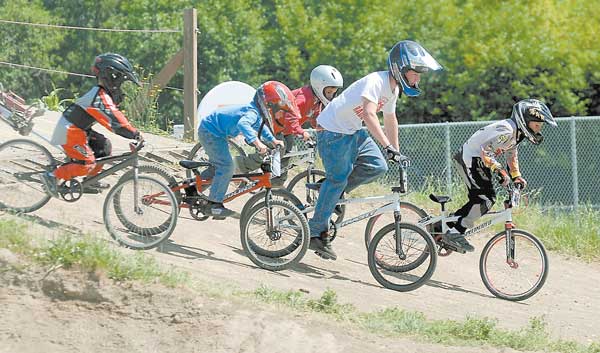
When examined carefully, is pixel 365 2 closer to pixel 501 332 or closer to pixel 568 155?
pixel 568 155

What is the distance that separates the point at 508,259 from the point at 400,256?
1181 millimetres

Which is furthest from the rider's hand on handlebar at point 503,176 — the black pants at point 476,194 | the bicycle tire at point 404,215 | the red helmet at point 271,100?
the red helmet at point 271,100

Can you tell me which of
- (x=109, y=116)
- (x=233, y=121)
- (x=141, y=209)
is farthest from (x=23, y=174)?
(x=233, y=121)

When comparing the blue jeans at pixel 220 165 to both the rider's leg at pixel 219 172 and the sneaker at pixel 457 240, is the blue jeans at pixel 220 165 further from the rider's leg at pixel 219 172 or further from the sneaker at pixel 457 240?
the sneaker at pixel 457 240

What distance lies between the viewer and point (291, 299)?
8969 millimetres

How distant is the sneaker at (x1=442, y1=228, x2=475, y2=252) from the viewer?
1131cm

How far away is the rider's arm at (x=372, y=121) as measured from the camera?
1012 cm

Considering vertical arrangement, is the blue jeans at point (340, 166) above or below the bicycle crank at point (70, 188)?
above

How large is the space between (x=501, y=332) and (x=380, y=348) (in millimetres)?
1271

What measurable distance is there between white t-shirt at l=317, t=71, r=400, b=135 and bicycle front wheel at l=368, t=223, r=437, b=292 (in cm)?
100

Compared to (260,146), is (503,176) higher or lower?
lower

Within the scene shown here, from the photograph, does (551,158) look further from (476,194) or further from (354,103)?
(354,103)

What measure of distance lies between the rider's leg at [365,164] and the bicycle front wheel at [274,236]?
0.76 m

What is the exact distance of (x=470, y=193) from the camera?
37.8ft
